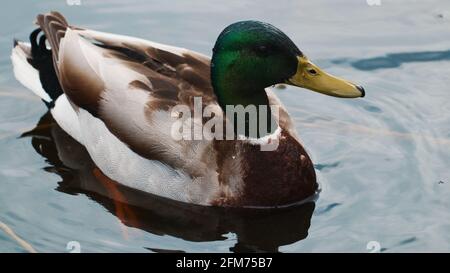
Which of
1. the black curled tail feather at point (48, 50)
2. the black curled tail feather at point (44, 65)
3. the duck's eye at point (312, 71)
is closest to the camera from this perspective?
the duck's eye at point (312, 71)

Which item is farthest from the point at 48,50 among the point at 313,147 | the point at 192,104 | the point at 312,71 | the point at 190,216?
the point at 312,71

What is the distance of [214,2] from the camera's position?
33.5 feet

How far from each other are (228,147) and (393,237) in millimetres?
1249

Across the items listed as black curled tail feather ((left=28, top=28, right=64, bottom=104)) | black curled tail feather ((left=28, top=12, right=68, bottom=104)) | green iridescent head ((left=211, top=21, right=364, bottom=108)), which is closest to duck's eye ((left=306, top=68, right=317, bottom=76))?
green iridescent head ((left=211, top=21, right=364, bottom=108))

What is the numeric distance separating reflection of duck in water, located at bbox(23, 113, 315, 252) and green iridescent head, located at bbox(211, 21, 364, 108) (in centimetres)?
79

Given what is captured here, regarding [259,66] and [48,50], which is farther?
[48,50]

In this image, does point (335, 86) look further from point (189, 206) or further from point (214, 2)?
point (214, 2)

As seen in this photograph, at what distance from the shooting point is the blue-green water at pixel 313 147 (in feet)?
23.6

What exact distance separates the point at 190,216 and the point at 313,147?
1.28 meters

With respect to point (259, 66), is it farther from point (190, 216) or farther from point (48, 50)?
point (48, 50)

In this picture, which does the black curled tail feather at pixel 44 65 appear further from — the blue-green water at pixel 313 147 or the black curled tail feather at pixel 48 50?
the blue-green water at pixel 313 147

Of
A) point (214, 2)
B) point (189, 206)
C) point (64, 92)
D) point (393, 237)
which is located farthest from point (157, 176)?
Answer: point (214, 2)

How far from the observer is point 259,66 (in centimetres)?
741

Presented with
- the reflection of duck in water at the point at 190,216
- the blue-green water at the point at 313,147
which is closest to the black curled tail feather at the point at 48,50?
the blue-green water at the point at 313,147
